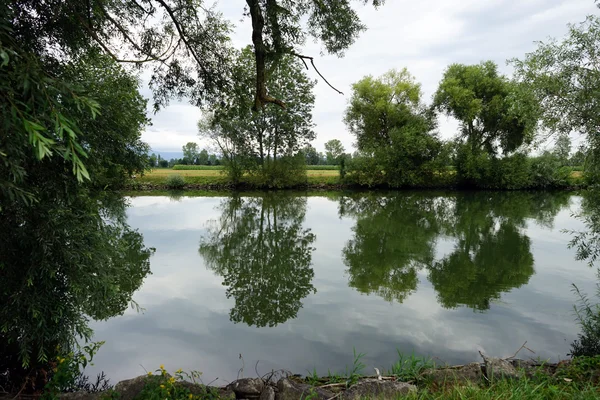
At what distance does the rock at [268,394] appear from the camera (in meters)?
3.44

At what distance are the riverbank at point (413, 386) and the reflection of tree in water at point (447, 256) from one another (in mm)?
3250

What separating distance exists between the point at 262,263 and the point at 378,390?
6.68m

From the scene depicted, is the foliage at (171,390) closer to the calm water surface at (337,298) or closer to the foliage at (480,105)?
the calm water surface at (337,298)

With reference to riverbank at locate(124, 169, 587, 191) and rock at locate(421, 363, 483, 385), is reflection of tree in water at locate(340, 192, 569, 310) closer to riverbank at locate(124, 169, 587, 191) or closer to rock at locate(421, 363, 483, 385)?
rock at locate(421, 363, 483, 385)

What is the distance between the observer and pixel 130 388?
346 centimetres

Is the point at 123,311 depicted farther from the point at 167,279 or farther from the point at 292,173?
the point at 292,173

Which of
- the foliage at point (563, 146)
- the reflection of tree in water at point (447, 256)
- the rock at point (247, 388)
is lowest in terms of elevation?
the reflection of tree in water at point (447, 256)

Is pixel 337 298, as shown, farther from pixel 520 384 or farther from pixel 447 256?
pixel 447 256

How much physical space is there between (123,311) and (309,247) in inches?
255

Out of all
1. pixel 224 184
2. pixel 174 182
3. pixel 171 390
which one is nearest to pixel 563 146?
pixel 171 390

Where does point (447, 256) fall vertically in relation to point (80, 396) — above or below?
below

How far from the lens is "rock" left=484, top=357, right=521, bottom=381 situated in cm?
374

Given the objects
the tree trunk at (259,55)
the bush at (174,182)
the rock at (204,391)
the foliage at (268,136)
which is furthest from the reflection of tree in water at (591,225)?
the bush at (174,182)

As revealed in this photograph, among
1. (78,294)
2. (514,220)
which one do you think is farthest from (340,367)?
(514,220)
